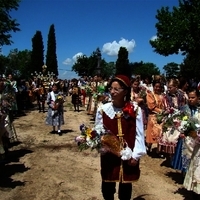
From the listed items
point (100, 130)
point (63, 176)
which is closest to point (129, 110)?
point (100, 130)

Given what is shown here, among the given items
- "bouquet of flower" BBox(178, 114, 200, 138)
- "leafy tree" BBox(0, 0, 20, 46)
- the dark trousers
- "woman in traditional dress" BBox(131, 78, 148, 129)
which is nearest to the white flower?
the dark trousers

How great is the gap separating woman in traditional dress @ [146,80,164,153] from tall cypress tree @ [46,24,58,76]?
54.2 meters

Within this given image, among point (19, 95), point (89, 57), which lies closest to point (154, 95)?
point (19, 95)

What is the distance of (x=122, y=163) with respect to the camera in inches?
149

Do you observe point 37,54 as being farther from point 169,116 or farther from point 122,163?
point 122,163

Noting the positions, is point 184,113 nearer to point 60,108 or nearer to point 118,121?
point 118,121

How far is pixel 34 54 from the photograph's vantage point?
5647cm

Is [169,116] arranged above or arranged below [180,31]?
below

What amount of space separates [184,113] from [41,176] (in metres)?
3.11

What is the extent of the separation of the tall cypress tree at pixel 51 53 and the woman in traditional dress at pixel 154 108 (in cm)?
5416

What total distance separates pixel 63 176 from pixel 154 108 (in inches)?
110

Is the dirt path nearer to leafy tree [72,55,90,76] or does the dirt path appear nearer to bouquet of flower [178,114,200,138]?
bouquet of flower [178,114,200,138]

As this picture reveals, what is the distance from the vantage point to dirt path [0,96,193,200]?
218 inches

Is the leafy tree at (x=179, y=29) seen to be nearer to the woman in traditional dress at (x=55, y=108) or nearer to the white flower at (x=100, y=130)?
the woman in traditional dress at (x=55, y=108)
